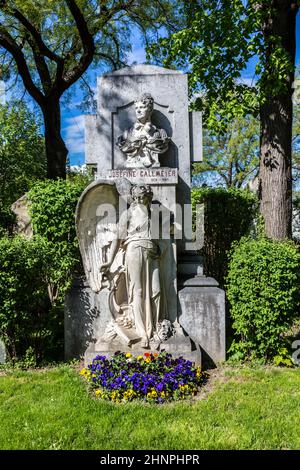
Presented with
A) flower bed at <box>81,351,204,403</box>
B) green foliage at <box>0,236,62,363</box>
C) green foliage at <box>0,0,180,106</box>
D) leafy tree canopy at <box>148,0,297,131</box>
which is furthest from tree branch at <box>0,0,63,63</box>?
flower bed at <box>81,351,204,403</box>

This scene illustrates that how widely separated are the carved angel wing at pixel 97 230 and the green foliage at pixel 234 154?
1932cm

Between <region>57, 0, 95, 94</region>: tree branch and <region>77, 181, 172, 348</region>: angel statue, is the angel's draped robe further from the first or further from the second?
<region>57, 0, 95, 94</region>: tree branch

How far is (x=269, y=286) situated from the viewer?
15.9ft

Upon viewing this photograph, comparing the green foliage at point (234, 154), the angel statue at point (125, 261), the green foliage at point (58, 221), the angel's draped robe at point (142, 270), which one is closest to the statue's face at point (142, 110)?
the angel statue at point (125, 261)

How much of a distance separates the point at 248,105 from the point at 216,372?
4.87 m

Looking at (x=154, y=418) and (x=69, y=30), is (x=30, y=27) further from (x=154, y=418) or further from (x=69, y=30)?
(x=154, y=418)

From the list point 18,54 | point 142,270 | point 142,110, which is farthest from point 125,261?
point 18,54

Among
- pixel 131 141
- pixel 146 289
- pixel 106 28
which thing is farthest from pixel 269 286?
pixel 106 28

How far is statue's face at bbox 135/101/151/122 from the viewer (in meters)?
5.30

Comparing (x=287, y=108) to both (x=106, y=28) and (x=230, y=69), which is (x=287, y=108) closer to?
(x=230, y=69)

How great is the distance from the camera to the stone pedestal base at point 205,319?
5125mm

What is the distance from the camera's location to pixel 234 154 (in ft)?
83.7

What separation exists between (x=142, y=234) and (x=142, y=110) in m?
1.83
